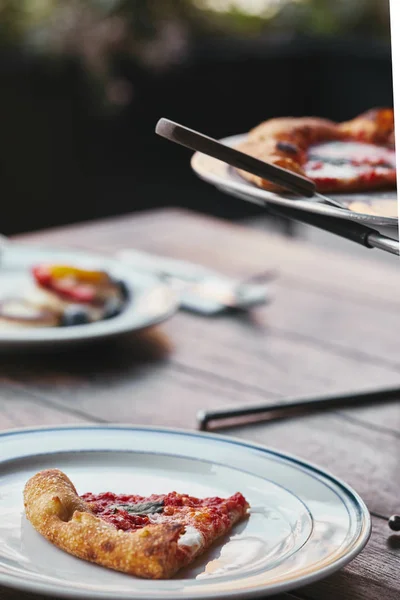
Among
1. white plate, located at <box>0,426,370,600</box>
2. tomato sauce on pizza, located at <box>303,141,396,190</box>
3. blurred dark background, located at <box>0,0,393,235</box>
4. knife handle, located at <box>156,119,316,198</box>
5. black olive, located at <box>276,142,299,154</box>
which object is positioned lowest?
blurred dark background, located at <box>0,0,393,235</box>

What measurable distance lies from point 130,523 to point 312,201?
29cm

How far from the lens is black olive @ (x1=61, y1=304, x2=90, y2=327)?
1157mm

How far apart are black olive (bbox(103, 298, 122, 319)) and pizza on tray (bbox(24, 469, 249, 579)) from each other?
557 mm

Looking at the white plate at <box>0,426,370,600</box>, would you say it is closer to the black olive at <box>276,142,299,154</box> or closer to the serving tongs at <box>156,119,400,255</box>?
the serving tongs at <box>156,119,400,255</box>

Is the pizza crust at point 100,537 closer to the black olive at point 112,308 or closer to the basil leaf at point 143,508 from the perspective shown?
the basil leaf at point 143,508

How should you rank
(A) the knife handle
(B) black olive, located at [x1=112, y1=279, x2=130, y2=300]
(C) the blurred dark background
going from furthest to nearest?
(C) the blurred dark background < (B) black olive, located at [x1=112, y1=279, x2=130, y2=300] < (A) the knife handle

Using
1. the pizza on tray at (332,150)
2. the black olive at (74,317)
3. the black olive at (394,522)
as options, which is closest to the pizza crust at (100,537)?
the black olive at (394,522)

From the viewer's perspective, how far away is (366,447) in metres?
0.89

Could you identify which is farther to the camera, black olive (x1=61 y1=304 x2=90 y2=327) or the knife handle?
black olive (x1=61 y1=304 x2=90 y2=327)

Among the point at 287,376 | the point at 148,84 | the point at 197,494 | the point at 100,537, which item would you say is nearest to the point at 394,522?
the point at 197,494

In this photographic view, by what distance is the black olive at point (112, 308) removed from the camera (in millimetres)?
1204

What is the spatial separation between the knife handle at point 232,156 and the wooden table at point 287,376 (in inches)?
10.0

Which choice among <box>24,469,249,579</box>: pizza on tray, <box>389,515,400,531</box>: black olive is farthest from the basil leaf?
<box>389,515,400,531</box>: black olive

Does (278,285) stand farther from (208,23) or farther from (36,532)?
(208,23)
